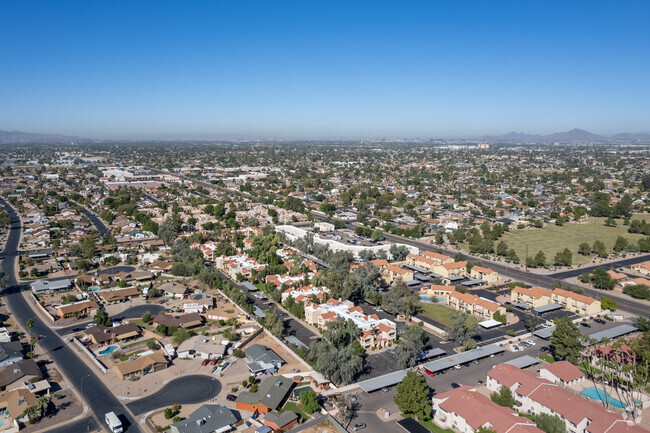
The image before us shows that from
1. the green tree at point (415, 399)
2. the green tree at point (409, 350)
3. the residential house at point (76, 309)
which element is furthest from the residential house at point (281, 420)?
the residential house at point (76, 309)

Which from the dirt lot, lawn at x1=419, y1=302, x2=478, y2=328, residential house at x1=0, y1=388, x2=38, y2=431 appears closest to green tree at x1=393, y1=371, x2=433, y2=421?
the dirt lot

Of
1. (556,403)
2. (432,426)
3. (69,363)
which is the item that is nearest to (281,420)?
(432,426)

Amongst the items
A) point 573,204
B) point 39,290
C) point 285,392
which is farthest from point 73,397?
point 573,204

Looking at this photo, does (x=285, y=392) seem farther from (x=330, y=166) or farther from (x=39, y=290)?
(x=330, y=166)

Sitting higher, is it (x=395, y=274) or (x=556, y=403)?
(x=556, y=403)

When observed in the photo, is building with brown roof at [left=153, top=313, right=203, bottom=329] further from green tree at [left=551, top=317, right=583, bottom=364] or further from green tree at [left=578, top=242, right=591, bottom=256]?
green tree at [left=578, top=242, right=591, bottom=256]

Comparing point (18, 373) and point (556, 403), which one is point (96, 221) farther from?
point (556, 403)
